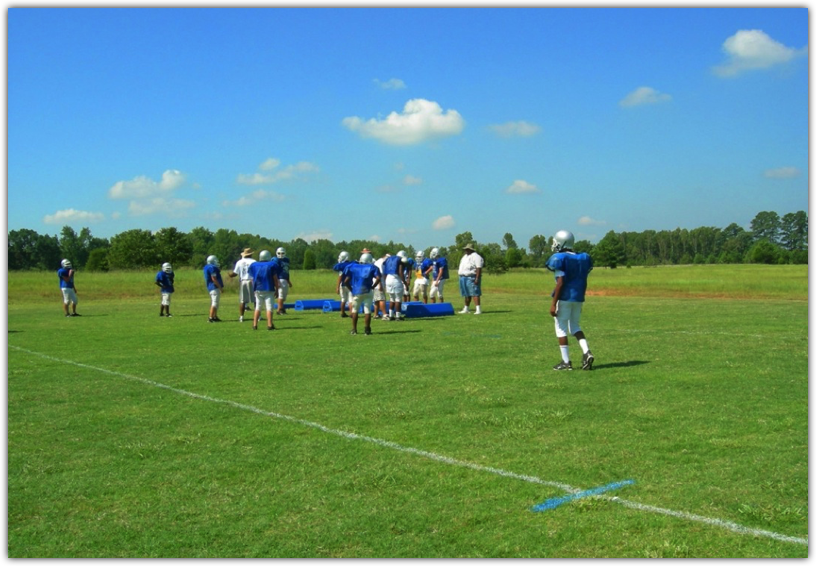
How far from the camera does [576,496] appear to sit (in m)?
5.61

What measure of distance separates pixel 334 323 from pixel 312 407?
39.8 feet

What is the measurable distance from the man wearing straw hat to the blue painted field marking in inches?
705

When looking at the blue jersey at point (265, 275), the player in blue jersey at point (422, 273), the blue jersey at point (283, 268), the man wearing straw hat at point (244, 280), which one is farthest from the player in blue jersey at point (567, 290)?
the player in blue jersey at point (422, 273)

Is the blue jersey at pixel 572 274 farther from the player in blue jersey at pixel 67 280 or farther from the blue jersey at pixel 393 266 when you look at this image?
the player in blue jersey at pixel 67 280

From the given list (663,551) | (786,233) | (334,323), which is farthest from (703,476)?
(786,233)

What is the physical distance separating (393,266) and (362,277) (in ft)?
15.7

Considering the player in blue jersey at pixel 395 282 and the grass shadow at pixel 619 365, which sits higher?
the player in blue jersey at pixel 395 282

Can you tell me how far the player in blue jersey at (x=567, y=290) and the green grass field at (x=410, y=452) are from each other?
43 cm

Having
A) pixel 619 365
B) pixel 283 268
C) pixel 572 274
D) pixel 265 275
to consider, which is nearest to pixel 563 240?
pixel 572 274

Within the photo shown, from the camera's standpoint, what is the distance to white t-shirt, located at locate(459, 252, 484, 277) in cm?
2298

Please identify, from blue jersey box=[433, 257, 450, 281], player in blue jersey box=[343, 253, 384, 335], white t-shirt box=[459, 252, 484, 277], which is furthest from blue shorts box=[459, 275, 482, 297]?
player in blue jersey box=[343, 253, 384, 335]

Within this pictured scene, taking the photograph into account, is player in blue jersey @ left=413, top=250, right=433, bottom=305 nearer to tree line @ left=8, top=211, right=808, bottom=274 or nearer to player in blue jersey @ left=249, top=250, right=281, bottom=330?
player in blue jersey @ left=249, top=250, right=281, bottom=330

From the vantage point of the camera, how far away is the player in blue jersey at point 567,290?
1159 centimetres

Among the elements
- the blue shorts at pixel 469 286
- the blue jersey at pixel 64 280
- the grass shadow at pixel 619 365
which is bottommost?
the grass shadow at pixel 619 365
